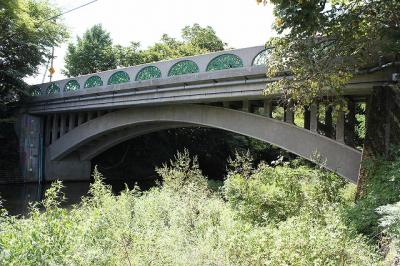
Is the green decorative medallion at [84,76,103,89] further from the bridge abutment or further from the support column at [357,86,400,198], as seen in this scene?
the support column at [357,86,400,198]

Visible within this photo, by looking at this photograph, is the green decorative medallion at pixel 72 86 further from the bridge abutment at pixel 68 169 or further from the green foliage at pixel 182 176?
the green foliage at pixel 182 176

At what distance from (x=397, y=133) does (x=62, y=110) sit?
1489cm

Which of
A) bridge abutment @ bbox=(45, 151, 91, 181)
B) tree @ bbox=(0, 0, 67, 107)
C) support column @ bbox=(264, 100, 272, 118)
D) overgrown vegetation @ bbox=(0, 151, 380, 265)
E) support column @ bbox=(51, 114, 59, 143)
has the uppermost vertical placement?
tree @ bbox=(0, 0, 67, 107)

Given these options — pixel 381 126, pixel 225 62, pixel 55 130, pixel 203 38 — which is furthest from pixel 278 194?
pixel 203 38

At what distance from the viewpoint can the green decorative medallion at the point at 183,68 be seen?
13.1m

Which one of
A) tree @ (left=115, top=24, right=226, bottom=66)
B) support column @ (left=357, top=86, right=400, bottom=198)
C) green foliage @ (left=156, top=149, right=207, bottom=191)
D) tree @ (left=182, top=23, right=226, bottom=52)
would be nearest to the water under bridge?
support column @ (left=357, top=86, right=400, bottom=198)

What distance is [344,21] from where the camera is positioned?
6367 mm

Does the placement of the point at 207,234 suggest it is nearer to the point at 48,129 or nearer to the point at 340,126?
the point at 340,126

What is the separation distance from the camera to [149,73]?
14719mm

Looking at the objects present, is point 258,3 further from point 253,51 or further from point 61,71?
point 61,71

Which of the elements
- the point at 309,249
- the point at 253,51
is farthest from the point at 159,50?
the point at 309,249

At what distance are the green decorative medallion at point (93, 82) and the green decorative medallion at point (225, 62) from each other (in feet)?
20.4

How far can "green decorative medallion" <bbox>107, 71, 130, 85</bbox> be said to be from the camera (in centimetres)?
1570

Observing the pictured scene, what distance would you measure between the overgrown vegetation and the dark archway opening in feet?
53.6
